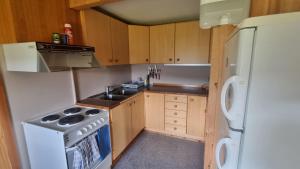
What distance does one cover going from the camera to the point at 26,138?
1375mm

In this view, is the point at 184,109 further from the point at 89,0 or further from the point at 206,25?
the point at 89,0

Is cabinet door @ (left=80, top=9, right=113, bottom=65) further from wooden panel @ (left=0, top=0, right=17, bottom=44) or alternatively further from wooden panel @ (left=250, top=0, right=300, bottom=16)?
wooden panel @ (left=250, top=0, right=300, bottom=16)

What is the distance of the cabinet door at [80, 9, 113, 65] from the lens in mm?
1729

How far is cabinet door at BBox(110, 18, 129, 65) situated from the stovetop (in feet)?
3.00

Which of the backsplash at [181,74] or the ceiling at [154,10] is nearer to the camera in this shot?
the ceiling at [154,10]

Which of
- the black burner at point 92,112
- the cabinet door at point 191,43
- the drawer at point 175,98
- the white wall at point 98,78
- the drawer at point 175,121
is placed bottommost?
the drawer at point 175,121

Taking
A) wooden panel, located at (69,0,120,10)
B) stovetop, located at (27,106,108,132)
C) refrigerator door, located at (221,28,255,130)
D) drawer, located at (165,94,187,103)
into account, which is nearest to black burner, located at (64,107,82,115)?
stovetop, located at (27,106,108,132)

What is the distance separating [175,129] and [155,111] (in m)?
0.50

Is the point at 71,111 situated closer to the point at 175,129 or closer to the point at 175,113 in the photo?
the point at 175,113

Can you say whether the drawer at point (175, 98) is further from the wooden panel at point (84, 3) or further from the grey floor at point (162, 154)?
the wooden panel at point (84, 3)

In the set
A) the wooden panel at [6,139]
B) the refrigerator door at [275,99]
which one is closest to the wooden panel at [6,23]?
the wooden panel at [6,139]

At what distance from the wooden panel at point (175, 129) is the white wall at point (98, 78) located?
4.44 ft

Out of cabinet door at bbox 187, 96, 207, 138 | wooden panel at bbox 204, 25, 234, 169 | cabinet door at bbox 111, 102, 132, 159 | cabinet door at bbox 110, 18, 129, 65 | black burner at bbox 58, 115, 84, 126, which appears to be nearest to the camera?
wooden panel at bbox 204, 25, 234, 169

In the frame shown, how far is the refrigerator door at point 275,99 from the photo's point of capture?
505 millimetres
